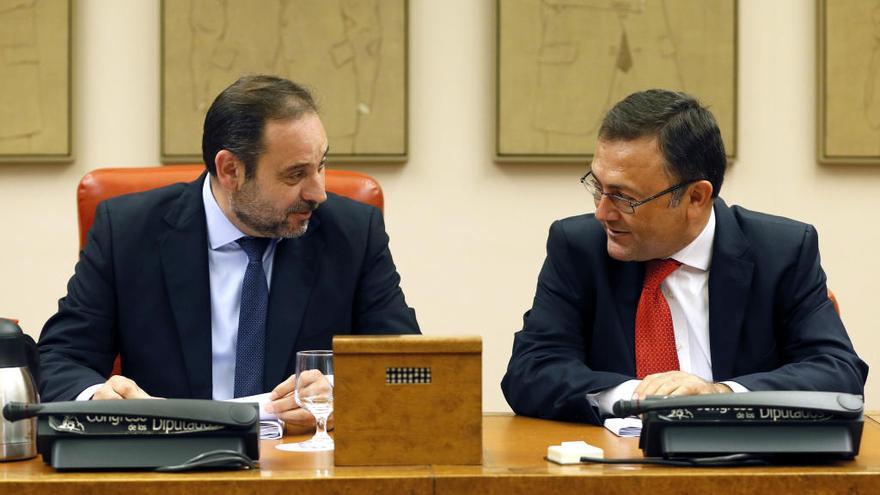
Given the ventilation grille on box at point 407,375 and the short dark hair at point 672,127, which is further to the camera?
the short dark hair at point 672,127

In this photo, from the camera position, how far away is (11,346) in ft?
6.50

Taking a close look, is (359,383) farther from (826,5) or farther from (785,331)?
(826,5)

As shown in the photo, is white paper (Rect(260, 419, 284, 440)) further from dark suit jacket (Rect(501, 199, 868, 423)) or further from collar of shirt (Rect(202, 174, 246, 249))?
collar of shirt (Rect(202, 174, 246, 249))

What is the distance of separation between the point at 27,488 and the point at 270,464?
365mm

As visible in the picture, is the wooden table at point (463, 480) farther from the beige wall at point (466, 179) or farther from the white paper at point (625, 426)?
the beige wall at point (466, 179)

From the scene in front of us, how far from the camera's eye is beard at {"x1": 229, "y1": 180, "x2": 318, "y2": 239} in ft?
9.35

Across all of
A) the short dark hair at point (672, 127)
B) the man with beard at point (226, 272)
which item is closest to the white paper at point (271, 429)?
the man with beard at point (226, 272)

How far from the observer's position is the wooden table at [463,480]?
1.74m

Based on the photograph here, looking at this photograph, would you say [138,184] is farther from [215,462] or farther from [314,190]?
[215,462]

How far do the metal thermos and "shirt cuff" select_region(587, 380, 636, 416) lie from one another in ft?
3.56

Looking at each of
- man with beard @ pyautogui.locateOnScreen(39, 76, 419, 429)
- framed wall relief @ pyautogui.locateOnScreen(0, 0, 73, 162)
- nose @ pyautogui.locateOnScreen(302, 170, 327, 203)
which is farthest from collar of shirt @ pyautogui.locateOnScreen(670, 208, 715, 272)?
framed wall relief @ pyautogui.locateOnScreen(0, 0, 73, 162)

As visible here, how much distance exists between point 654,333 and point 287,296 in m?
0.87

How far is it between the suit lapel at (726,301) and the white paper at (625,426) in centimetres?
49

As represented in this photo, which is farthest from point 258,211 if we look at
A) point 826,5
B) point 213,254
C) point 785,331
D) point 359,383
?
A: point 826,5
